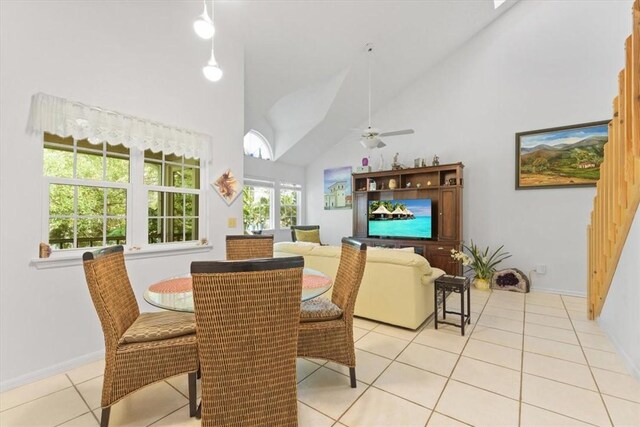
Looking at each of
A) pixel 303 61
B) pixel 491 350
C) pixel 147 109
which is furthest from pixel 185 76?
pixel 491 350

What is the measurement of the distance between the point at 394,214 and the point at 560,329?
3.16 meters

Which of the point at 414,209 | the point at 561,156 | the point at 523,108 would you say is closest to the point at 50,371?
the point at 414,209

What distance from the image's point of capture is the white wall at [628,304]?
218cm

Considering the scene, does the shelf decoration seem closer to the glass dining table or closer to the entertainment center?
the glass dining table

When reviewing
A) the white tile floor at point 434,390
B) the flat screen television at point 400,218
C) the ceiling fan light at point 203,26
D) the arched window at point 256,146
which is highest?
the arched window at point 256,146

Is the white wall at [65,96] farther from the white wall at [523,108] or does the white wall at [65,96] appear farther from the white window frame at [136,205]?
the white wall at [523,108]

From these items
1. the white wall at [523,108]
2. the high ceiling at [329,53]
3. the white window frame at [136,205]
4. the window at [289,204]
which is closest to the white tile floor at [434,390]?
the white window frame at [136,205]

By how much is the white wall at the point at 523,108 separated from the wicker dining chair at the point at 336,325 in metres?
4.10

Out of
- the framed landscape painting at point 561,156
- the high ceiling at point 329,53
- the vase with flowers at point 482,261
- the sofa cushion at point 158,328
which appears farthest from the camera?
the vase with flowers at point 482,261

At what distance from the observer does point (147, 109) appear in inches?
110

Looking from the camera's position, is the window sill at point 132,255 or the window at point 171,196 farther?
the window at point 171,196

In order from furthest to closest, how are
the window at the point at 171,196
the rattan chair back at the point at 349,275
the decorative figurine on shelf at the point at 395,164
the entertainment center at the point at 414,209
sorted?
the decorative figurine on shelf at the point at 395,164, the entertainment center at the point at 414,209, the window at the point at 171,196, the rattan chair back at the point at 349,275

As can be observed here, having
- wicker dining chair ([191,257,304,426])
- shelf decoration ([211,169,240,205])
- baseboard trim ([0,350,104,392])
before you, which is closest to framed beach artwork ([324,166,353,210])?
shelf decoration ([211,169,240,205])

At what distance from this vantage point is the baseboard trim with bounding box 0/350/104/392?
204cm
